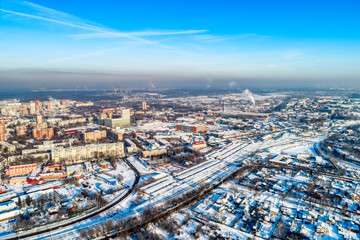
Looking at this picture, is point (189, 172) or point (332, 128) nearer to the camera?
point (189, 172)

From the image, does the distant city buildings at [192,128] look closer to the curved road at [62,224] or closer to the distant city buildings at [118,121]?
the distant city buildings at [118,121]

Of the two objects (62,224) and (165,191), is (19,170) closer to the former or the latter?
(62,224)

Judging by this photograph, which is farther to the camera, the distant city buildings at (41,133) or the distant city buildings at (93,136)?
the distant city buildings at (41,133)

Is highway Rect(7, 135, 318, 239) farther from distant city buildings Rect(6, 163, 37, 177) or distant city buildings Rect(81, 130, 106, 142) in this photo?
distant city buildings Rect(81, 130, 106, 142)

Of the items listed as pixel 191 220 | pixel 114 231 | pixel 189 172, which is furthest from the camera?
pixel 189 172

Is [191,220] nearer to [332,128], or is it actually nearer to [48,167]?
[48,167]

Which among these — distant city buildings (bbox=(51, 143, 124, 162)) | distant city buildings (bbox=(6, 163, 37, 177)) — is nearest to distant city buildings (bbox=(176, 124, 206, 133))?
distant city buildings (bbox=(51, 143, 124, 162))

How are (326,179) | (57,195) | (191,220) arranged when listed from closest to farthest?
1. (191,220)
2. (57,195)
3. (326,179)

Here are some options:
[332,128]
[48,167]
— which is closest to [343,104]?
[332,128]

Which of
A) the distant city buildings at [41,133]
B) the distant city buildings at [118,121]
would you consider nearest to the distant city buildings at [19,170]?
the distant city buildings at [41,133]

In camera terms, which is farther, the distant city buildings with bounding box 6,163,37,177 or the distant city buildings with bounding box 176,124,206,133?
the distant city buildings with bounding box 176,124,206,133

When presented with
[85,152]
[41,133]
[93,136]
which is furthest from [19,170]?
[41,133]
